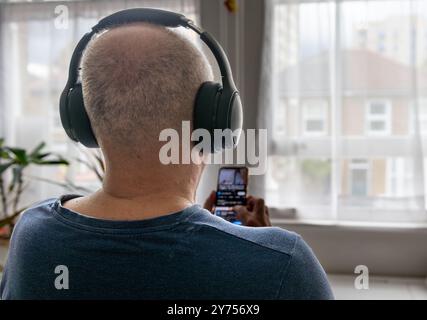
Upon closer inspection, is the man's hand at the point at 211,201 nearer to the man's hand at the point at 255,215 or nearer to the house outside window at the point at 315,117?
the man's hand at the point at 255,215

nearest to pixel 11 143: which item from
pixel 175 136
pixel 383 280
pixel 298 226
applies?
pixel 298 226

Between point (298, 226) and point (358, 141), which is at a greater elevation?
point (358, 141)

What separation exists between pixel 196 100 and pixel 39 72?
5.46 feet

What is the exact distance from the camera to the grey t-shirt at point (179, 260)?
0.46 m

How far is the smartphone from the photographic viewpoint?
2.97 feet

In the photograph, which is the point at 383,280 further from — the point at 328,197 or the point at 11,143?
the point at 11,143

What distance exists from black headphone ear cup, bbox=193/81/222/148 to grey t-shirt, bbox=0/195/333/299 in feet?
0.31

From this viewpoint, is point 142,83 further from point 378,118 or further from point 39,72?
point 39,72

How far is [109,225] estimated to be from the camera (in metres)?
0.49

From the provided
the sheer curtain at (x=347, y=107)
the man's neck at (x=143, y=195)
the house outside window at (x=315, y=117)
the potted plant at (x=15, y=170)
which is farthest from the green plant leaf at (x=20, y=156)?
the man's neck at (x=143, y=195)

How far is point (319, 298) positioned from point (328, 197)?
1281 mm

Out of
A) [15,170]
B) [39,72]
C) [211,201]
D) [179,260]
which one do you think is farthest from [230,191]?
[39,72]

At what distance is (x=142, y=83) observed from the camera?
1.57ft

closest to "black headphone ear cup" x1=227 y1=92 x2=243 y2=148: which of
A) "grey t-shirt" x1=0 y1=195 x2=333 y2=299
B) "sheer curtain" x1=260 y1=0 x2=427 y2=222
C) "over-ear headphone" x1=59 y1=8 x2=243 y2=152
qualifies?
"over-ear headphone" x1=59 y1=8 x2=243 y2=152
